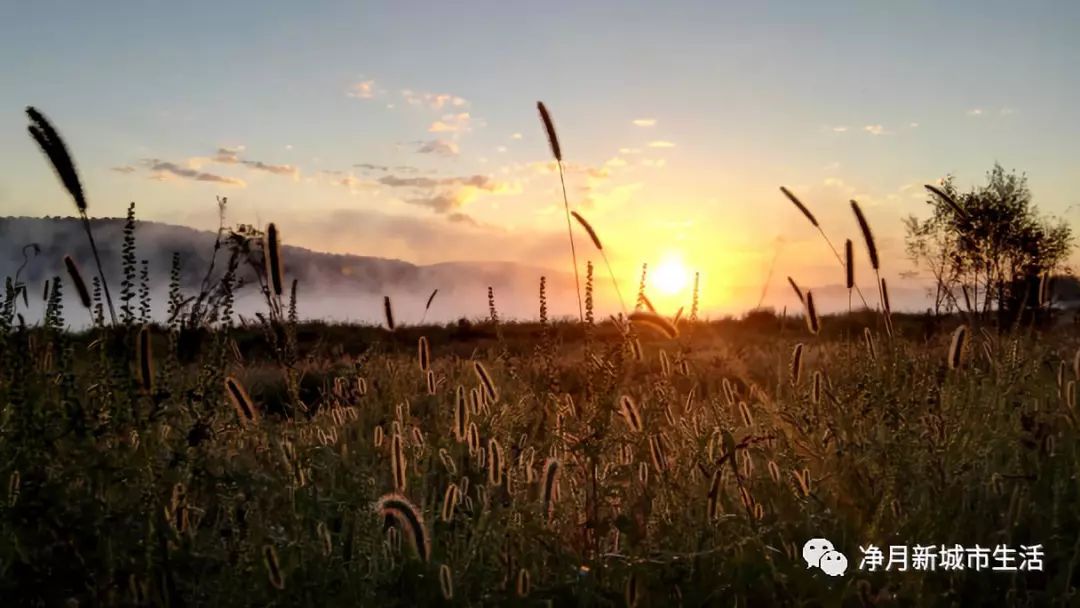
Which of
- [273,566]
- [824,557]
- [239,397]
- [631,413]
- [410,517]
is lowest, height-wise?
[824,557]

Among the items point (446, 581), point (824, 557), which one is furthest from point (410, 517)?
point (824, 557)

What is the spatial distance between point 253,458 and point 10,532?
1283 mm

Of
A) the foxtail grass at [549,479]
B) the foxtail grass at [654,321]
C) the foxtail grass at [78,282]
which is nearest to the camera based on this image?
the foxtail grass at [549,479]

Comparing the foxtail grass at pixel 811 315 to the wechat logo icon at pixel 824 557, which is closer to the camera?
the wechat logo icon at pixel 824 557

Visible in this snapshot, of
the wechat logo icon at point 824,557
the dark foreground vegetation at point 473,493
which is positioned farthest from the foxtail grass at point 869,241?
the wechat logo icon at point 824,557

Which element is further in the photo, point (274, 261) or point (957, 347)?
point (957, 347)

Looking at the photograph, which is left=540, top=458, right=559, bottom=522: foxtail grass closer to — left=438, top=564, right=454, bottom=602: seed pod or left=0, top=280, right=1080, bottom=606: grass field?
left=0, top=280, right=1080, bottom=606: grass field

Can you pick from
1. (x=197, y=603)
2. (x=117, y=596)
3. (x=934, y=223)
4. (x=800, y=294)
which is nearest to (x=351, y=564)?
(x=197, y=603)

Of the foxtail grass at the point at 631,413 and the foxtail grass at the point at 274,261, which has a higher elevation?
the foxtail grass at the point at 274,261

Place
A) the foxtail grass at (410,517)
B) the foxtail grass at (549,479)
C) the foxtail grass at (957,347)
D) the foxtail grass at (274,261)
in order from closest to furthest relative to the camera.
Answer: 1. the foxtail grass at (410,517)
2. the foxtail grass at (549,479)
3. the foxtail grass at (274,261)
4. the foxtail grass at (957,347)

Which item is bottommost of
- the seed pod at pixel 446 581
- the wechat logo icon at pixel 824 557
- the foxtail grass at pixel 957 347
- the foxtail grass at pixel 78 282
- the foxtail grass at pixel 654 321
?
the wechat logo icon at pixel 824 557

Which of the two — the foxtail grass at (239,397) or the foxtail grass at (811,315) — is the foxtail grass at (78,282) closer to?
the foxtail grass at (239,397)

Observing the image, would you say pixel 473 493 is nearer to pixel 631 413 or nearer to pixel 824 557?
pixel 631 413

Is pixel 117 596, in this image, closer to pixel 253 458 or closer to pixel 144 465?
pixel 144 465
